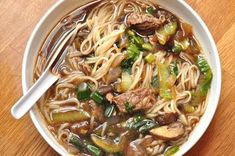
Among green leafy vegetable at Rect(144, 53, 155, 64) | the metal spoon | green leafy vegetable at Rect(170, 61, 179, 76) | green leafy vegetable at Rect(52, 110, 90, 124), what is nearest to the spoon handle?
the metal spoon

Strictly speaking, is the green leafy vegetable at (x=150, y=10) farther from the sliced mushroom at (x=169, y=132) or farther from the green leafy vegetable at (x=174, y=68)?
the sliced mushroom at (x=169, y=132)

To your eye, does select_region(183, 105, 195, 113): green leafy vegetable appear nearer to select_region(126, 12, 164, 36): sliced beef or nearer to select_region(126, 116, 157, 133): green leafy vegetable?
select_region(126, 116, 157, 133): green leafy vegetable

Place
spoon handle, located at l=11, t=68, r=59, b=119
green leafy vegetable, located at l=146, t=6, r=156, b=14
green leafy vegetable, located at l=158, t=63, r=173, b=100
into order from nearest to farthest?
1. spoon handle, located at l=11, t=68, r=59, b=119
2. green leafy vegetable, located at l=158, t=63, r=173, b=100
3. green leafy vegetable, located at l=146, t=6, r=156, b=14

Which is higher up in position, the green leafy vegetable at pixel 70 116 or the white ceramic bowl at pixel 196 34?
the white ceramic bowl at pixel 196 34

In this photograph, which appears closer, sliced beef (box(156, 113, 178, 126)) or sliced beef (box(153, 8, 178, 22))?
sliced beef (box(156, 113, 178, 126))

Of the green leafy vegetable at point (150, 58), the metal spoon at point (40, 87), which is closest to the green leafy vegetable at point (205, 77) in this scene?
the green leafy vegetable at point (150, 58)

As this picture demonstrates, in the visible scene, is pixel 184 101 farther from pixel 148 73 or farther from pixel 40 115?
pixel 40 115

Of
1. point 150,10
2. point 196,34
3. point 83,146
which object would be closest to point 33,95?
point 83,146
